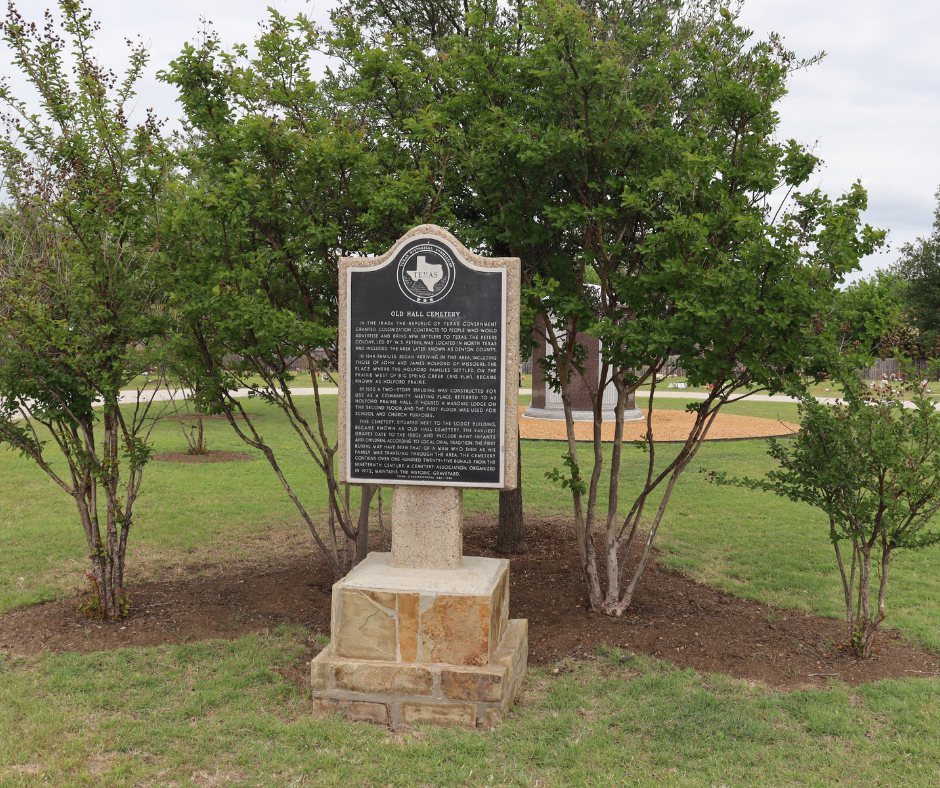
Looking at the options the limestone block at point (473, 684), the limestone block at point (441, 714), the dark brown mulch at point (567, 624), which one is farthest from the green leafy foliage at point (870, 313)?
the limestone block at point (441, 714)

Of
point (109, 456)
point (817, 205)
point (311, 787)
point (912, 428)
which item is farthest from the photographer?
point (109, 456)

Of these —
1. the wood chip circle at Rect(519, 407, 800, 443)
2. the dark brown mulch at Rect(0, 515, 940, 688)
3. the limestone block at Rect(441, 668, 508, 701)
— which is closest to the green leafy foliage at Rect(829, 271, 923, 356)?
the dark brown mulch at Rect(0, 515, 940, 688)

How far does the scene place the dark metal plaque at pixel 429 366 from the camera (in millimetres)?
4738

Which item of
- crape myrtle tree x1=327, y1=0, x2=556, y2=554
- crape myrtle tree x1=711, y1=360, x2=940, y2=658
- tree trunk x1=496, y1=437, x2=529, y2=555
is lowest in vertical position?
tree trunk x1=496, y1=437, x2=529, y2=555

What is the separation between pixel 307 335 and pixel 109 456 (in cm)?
180

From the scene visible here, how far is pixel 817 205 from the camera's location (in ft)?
17.5

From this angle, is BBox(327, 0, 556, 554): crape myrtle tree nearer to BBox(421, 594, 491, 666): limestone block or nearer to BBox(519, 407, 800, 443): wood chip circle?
BBox(421, 594, 491, 666): limestone block

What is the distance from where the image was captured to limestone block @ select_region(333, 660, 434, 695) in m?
4.57

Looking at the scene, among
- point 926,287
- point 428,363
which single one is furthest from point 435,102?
point 926,287

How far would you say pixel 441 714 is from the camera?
4555 millimetres

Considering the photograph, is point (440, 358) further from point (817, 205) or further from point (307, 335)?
point (817, 205)

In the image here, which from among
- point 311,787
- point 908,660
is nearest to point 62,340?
point 311,787

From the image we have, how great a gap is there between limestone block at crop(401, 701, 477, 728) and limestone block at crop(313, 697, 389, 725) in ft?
0.42

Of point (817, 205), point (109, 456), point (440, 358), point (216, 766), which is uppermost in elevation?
point (817, 205)
